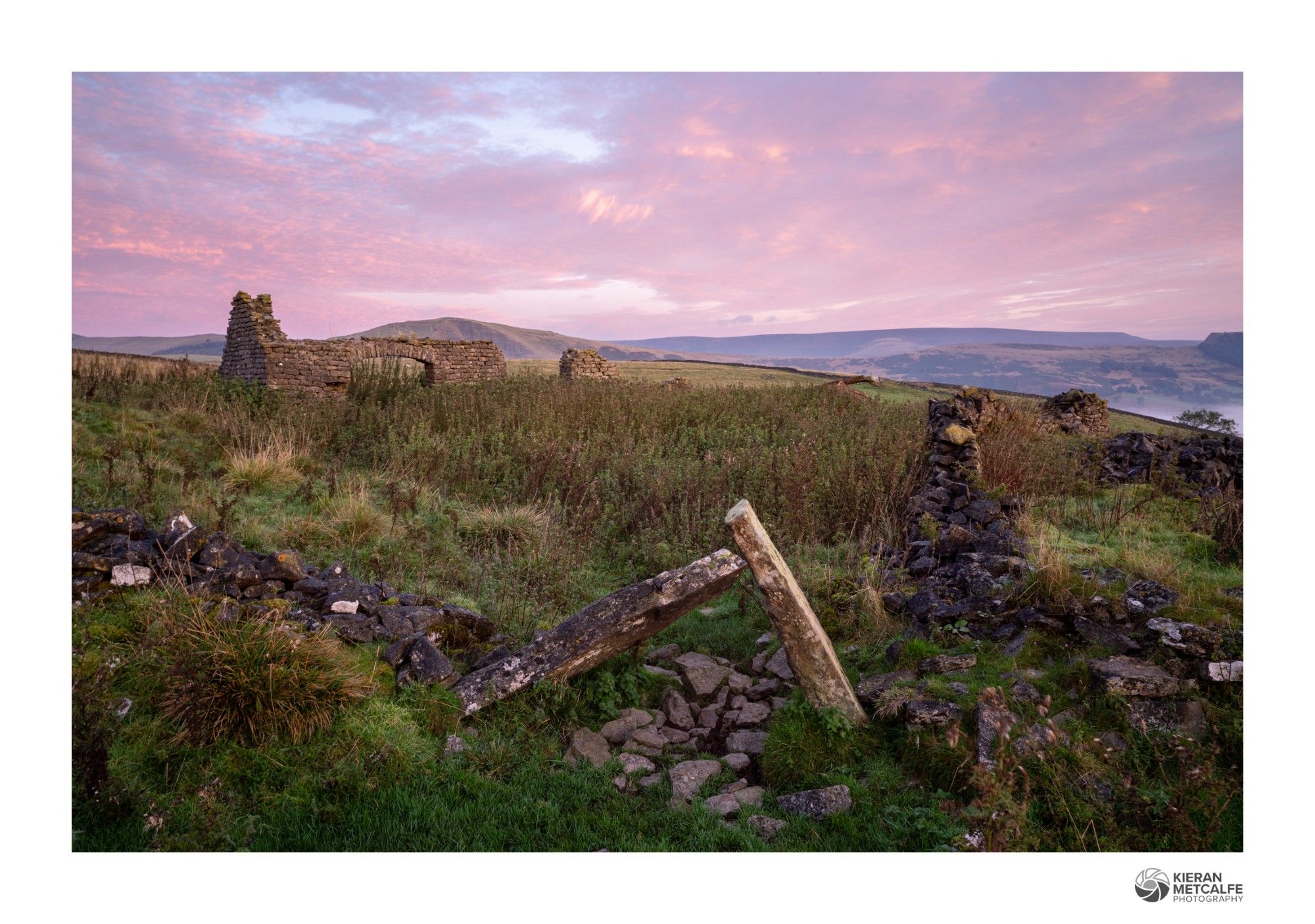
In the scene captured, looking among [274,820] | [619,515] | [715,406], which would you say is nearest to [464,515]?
[619,515]

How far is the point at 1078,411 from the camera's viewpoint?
630 inches

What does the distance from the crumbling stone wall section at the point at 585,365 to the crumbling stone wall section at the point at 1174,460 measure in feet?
49.5

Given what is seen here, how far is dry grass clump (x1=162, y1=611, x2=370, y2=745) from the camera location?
323cm

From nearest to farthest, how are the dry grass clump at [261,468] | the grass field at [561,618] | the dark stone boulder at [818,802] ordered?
the grass field at [561,618] → the dark stone boulder at [818,802] → the dry grass clump at [261,468]

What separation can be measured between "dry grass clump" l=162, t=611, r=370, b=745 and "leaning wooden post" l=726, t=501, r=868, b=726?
91.3 inches

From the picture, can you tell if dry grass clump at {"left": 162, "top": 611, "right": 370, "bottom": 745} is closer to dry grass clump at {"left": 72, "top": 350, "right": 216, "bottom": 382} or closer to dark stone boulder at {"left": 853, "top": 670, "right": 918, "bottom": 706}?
dark stone boulder at {"left": 853, "top": 670, "right": 918, "bottom": 706}

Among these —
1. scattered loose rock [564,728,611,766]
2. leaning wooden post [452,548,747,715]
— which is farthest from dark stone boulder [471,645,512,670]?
scattered loose rock [564,728,611,766]

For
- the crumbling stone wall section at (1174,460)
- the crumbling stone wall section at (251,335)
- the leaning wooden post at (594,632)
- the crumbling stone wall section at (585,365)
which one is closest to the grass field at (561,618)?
the leaning wooden post at (594,632)

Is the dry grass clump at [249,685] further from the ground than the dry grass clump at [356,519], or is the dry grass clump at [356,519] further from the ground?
the dry grass clump at [356,519]

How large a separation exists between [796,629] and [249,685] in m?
2.96

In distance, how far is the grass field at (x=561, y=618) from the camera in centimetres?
298

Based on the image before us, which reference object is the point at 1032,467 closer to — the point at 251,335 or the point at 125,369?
the point at 251,335

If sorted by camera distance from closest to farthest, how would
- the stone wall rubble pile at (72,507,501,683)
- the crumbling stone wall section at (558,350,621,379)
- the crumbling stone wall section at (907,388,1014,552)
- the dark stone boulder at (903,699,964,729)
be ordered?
the dark stone boulder at (903,699,964,729) → the stone wall rubble pile at (72,507,501,683) → the crumbling stone wall section at (907,388,1014,552) → the crumbling stone wall section at (558,350,621,379)

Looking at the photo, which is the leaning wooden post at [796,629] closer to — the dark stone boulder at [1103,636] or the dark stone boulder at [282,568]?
the dark stone boulder at [1103,636]
